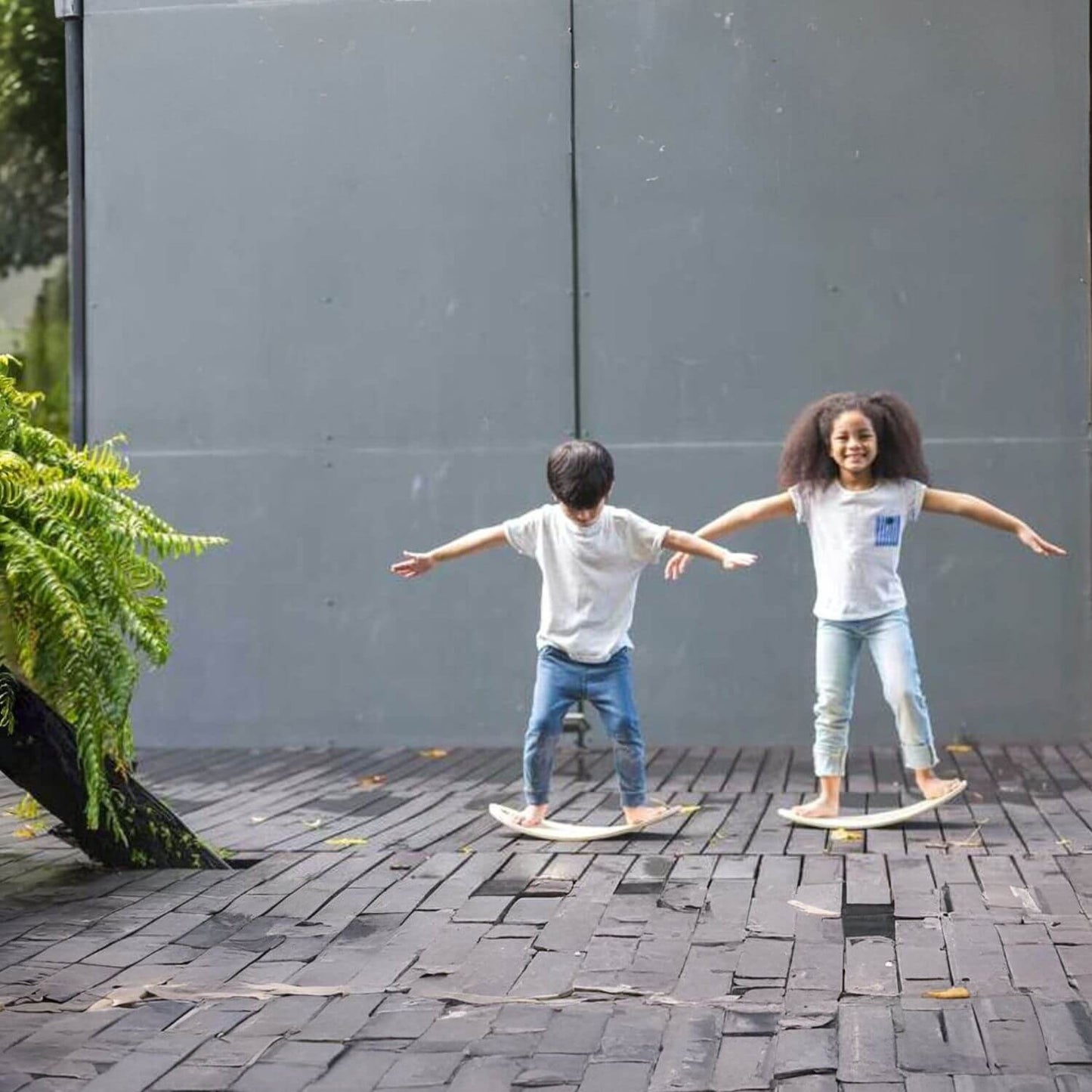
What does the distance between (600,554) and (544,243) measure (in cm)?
342

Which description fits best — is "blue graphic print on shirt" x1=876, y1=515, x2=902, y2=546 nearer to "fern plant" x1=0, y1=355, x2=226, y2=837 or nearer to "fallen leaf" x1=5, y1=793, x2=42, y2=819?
"fern plant" x1=0, y1=355, x2=226, y2=837

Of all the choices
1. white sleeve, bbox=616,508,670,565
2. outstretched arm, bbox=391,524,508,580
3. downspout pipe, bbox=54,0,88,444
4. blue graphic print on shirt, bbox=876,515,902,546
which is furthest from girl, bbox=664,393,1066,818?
downspout pipe, bbox=54,0,88,444

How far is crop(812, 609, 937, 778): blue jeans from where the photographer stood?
7.66 meters

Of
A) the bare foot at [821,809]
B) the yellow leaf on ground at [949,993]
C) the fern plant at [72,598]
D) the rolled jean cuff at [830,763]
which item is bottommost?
the yellow leaf on ground at [949,993]

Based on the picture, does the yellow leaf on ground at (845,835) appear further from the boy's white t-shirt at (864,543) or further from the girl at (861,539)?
the boy's white t-shirt at (864,543)

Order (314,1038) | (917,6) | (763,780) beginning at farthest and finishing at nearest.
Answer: (917,6), (763,780), (314,1038)

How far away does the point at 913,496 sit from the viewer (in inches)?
309

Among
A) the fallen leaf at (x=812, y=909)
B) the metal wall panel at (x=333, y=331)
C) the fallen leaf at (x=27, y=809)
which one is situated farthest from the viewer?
the metal wall panel at (x=333, y=331)

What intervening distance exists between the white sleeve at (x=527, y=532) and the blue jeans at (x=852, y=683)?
1.21 metres

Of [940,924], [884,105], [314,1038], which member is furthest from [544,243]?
[314,1038]

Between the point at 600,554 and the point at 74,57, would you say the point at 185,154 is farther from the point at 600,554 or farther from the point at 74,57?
the point at 600,554

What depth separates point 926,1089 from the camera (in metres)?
3.96

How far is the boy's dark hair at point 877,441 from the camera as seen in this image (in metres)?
→ 7.80

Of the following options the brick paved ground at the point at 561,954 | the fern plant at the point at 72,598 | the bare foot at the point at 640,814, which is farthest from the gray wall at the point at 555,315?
the fern plant at the point at 72,598
